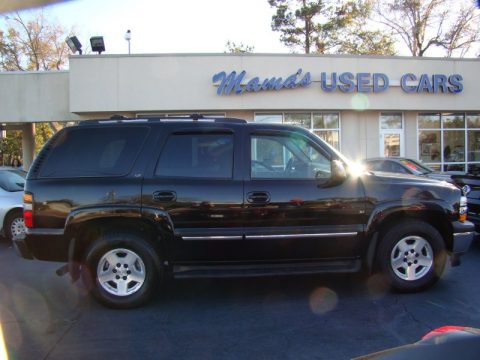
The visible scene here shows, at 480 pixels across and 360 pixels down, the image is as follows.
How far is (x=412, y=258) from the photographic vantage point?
532 cm

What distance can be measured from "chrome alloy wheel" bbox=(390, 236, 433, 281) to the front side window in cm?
123

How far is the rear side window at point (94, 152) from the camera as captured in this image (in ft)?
16.7

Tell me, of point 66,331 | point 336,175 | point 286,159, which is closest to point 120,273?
point 66,331

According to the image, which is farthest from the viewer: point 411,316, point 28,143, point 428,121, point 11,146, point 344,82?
point 11,146

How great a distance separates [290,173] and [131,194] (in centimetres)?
175

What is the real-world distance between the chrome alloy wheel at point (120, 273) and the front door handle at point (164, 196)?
0.66 meters

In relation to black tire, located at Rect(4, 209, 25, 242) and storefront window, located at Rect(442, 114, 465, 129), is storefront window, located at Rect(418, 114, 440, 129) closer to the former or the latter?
storefront window, located at Rect(442, 114, 465, 129)

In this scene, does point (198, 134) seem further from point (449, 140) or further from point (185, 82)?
point (449, 140)

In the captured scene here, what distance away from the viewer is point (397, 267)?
528cm

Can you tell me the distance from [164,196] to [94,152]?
981 mm

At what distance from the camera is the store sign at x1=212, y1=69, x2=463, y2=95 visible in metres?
17.0

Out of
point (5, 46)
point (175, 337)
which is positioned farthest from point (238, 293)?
point (5, 46)

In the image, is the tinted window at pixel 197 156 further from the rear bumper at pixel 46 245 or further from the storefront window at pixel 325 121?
the storefront window at pixel 325 121

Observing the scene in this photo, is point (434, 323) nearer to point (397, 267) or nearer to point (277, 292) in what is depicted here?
point (397, 267)
